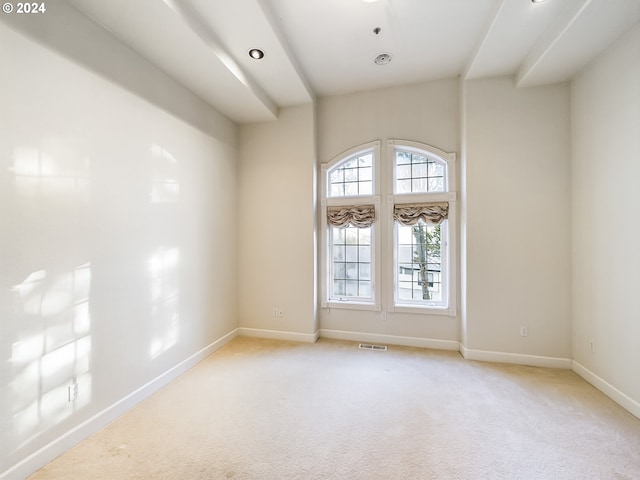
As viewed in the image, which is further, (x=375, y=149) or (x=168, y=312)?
(x=375, y=149)

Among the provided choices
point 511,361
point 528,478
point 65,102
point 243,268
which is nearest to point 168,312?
point 243,268

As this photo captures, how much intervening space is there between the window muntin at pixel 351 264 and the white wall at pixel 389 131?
0.20m

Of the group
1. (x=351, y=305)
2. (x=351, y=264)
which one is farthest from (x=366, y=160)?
(x=351, y=305)

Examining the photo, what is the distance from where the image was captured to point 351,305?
3729 mm

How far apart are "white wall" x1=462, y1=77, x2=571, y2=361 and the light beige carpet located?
446 mm

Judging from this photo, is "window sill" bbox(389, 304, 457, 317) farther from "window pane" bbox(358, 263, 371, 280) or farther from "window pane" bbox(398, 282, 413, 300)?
"window pane" bbox(358, 263, 371, 280)

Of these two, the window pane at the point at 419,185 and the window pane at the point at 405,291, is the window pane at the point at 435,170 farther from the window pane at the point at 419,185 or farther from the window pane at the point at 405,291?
the window pane at the point at 405,291

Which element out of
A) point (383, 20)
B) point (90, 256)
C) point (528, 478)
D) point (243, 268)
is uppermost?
point (383, 20)

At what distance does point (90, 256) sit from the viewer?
197 cm

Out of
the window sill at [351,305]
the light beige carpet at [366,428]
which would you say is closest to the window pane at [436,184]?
the window sill at [351,305]

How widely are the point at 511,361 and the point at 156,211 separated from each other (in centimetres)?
403

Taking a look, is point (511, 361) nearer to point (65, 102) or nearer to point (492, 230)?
point (492, 230)

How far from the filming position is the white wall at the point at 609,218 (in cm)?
216

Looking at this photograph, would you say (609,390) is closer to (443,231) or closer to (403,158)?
(443,231)
